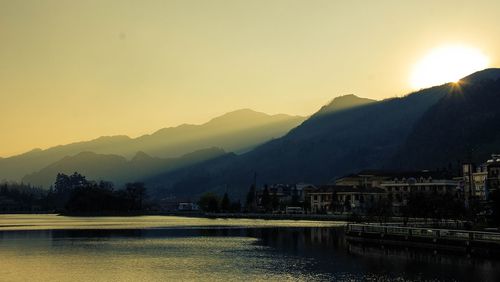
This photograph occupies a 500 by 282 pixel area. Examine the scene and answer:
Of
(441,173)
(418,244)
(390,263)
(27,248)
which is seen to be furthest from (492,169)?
(27,248)

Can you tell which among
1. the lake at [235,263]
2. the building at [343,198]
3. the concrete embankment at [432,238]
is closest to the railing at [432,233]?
the concrete embankment at [432,238]

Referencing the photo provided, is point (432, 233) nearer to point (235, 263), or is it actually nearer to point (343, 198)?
point (235, 263)

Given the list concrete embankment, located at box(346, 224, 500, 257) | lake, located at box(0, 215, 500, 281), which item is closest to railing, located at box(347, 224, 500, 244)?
concrete embankment, located at box(346, 224, 500, 257)

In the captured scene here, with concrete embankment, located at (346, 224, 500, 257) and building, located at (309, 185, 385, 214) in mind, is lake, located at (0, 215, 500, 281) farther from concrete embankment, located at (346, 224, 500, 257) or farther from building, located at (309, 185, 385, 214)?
building, located at (309, 185, 385, 214)

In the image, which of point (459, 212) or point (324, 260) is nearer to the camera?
point (324, 260)

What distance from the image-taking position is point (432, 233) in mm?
66125

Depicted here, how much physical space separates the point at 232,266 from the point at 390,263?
14.4 metres

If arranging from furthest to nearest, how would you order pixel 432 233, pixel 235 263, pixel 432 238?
pixel 432 233
pixel 432 238
pixel 235 263

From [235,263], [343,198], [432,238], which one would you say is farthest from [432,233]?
[343,198]

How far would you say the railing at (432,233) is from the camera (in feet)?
190

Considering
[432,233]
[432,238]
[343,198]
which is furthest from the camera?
[343,198]

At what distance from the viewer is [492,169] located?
455ft

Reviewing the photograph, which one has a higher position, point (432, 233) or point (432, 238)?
point (432, 233)

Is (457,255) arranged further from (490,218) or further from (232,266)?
(490,218)
